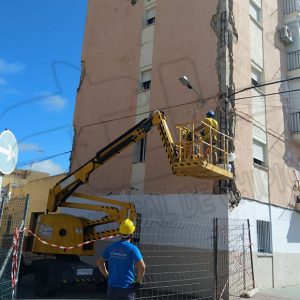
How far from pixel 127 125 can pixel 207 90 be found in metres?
3.84

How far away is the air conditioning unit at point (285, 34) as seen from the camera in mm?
17328

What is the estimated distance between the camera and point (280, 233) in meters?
14.6

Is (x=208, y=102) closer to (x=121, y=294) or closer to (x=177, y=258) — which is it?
(x=177, y=258)

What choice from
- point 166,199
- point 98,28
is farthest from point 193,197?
point 98,28

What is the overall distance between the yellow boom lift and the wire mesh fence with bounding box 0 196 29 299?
2020 mm

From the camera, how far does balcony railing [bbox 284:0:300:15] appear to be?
1844 centimetres

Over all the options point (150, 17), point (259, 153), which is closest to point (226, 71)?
point (259, 153)

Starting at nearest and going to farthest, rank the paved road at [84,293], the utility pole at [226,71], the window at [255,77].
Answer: the paved road at [84,293] < the utility pole at [226,71] < the window at [255,77]

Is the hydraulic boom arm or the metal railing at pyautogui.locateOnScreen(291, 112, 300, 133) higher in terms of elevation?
the metal railing at pyautogui.locateOnScreen(291, 112, 300, 133)

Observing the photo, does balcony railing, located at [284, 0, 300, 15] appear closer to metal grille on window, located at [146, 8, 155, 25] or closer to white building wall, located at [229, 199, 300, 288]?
metal grille on window, located at [146, 8, 155, 25]

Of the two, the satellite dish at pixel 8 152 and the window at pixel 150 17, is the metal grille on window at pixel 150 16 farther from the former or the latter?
the satellite dish at pixel 8 152

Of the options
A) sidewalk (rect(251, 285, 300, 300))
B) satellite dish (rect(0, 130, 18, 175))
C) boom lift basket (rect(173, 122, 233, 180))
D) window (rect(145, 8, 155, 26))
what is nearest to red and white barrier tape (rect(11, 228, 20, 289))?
satellite dish (rect(0, 130, 18, 175))

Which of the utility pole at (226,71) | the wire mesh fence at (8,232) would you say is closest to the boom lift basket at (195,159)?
the utility pole at (226,71)

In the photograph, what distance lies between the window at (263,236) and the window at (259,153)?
7.44 feet
